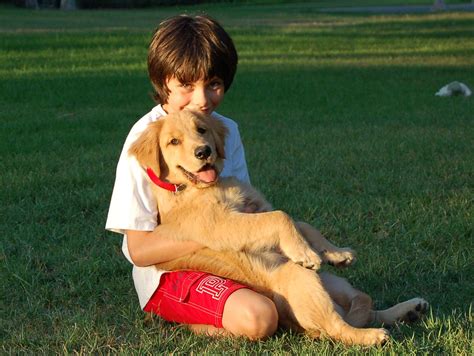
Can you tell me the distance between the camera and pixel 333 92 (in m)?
13.8

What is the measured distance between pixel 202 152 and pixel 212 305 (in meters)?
0.71

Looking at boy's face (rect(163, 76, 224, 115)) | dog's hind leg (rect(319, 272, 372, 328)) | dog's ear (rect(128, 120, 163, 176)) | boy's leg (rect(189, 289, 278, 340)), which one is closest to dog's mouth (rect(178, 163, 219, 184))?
dog's ear (rect(128, 120, 163, 176))

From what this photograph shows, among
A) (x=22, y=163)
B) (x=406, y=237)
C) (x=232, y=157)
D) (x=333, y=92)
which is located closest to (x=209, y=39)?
(x=232, y=157)

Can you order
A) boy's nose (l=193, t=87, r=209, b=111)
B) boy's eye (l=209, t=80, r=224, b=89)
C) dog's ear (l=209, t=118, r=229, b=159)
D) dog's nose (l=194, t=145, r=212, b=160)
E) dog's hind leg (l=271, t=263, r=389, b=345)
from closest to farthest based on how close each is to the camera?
dog's hind leg (l=271, t=263, r=389, b=345), dog's nose (l=194, t=145, r=212, b=160), dog's ear (l=209, t=118, r=229, b=159), boy's nose (l=193, t=87, r=209, b=111), boy's eye (l=209, t=80, r=224, b=89)

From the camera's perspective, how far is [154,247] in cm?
414

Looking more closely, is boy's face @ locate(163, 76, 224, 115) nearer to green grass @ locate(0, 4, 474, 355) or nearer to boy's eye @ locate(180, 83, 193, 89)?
boy's eye @ locate(180, 83, 193, 89)

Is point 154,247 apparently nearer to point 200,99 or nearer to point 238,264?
point 238,264

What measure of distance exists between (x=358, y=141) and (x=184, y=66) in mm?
5148

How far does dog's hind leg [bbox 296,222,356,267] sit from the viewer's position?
4.11 m

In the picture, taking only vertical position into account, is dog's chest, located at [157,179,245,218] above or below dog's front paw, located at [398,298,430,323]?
above

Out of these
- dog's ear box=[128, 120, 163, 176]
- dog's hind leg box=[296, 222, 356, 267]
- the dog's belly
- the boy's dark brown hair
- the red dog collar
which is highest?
the boy's dark brown hair

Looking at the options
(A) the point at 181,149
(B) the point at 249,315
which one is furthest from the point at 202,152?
(B) the point at 249,315

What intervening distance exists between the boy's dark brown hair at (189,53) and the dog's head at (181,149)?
35 centimetres

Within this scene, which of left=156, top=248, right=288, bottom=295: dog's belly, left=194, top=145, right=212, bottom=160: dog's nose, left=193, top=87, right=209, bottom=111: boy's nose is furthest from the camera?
left=193, top=87, right=209, bottom=111: boy's nose
